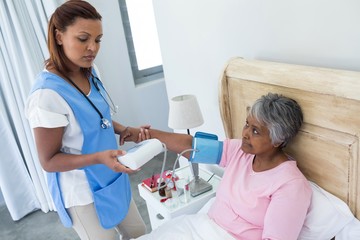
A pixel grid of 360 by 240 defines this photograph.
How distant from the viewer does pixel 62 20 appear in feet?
3.99

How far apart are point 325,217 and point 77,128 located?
3.21 feet

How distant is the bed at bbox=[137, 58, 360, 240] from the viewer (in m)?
1.13

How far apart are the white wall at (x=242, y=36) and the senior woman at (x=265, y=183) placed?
0.25 m

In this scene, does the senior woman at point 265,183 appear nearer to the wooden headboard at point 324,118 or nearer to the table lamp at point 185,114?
the wooden headboard at point 324,118

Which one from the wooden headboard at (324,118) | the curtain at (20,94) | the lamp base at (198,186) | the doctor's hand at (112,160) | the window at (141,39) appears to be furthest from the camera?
the window at (141,39)

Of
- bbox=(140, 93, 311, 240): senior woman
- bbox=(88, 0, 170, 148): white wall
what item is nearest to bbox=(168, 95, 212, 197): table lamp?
bbox=(140, 93, 311, 240): senior woman

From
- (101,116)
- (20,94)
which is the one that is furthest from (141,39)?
(101,116)

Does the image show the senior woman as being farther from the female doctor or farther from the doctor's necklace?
the doctor's necklace

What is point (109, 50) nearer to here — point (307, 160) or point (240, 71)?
point (240, 71)

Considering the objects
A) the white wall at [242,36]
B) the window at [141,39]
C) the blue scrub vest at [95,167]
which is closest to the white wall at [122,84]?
the window at [141,39]

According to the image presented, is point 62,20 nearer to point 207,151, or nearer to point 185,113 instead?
point 185,113

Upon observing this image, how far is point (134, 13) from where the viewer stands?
138 inches

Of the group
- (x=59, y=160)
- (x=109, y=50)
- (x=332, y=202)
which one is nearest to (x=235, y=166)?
(x=332, y=202)

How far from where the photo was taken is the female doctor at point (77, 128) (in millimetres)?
1208
